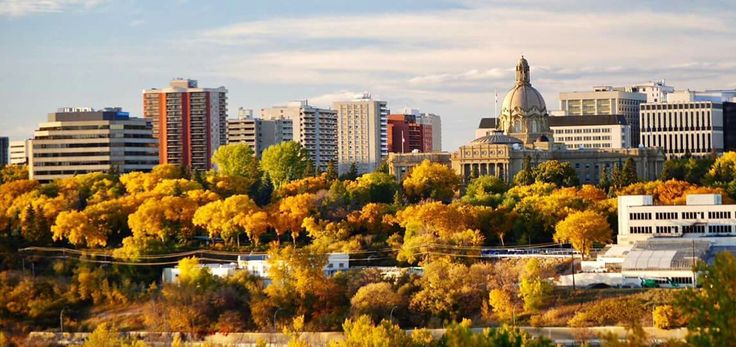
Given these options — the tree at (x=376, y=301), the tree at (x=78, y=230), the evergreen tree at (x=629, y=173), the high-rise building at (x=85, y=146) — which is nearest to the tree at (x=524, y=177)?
the evergreen tree at (x=629, y=173)

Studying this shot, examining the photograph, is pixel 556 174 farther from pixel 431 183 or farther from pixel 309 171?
pixel 309 171

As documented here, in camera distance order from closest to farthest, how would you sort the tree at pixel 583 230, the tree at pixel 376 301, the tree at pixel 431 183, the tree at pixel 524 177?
the tree at pixel 376 301 < the tree at pixel 583 230 < the tree at pixel 431 183 < the tree at pixel 524 177

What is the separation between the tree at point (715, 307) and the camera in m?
66.9

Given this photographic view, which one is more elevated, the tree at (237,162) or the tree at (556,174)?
the tree at (237,162)

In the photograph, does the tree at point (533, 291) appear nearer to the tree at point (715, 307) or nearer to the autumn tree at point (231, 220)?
the autumn tree at point (231, 220)

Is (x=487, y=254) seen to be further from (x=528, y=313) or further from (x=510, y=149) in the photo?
(x=510, y=149)

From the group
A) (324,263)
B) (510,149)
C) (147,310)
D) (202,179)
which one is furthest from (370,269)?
(510,149)

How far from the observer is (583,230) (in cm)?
13538

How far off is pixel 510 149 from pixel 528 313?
75288mm

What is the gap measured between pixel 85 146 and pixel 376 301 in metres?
78.1

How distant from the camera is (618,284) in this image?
121 meters

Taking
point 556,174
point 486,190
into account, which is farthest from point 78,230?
point 556,174

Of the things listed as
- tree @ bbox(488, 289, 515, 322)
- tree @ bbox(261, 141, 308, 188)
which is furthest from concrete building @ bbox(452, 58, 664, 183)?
tree @ bbox(488, 289, 515, 322)

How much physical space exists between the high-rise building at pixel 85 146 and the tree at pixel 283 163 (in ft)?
45.5
